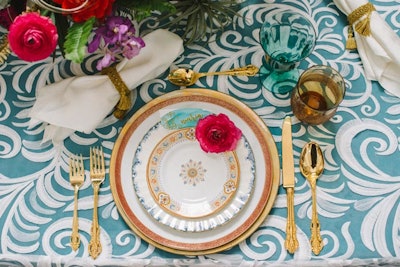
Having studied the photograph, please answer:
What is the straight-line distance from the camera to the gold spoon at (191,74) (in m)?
0.83

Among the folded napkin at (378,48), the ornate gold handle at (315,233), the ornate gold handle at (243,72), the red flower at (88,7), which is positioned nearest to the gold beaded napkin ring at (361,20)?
the folded napkin at (378,48)

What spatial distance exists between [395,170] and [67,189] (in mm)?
510

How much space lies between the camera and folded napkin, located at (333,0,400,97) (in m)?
0.83

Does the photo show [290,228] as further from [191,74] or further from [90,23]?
[90,23]

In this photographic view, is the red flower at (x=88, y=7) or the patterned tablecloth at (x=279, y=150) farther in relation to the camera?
the patterned tablecloth at (x=279, y=150)

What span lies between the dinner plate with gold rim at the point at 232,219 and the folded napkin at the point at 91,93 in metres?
0.05

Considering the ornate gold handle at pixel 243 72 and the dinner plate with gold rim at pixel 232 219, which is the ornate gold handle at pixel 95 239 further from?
the ornate gold handle at pixel 243 72

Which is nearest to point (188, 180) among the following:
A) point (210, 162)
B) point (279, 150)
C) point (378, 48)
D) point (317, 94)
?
point (210, 162)

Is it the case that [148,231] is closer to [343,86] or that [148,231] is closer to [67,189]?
[67,189]

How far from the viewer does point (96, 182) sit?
30.3 inches

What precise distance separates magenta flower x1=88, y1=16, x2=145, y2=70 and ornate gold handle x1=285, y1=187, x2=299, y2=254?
313 mm

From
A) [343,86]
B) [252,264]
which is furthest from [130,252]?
[343,86]

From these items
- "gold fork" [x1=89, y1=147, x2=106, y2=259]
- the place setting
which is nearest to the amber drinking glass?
the place setting

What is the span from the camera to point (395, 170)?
0.78 meters
